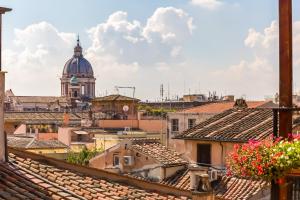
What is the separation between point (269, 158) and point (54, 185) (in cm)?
286

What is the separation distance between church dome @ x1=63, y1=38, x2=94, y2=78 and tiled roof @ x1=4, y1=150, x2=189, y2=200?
126m

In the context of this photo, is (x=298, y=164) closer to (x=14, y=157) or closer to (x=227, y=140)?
(x=14, y=157)

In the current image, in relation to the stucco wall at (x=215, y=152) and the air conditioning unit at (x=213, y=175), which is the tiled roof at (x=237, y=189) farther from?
the stucco wall at (x=215, y=152)

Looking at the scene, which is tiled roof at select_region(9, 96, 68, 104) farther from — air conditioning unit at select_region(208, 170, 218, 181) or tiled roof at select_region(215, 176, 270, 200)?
tiled roof at select_region(215, 176, 270, 200)

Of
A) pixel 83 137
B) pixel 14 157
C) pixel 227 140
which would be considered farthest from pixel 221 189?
pixel 83 137

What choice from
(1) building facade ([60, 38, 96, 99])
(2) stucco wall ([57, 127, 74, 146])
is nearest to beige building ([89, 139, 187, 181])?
(2) stucco wall ([57, 127, 74, 146])

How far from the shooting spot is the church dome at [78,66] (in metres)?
134

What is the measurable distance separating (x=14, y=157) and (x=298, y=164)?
4.12 meters

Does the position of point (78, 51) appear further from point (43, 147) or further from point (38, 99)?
point (43, 147)

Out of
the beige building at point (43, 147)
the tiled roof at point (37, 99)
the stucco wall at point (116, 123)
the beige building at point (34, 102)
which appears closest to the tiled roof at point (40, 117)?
the stucco wall at point (116, 123)

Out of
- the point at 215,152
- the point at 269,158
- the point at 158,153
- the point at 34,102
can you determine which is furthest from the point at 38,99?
the point at 269,158

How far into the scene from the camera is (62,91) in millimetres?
135250

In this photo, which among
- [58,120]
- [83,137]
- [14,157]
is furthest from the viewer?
[58,120]

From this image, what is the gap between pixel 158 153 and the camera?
21438mm
